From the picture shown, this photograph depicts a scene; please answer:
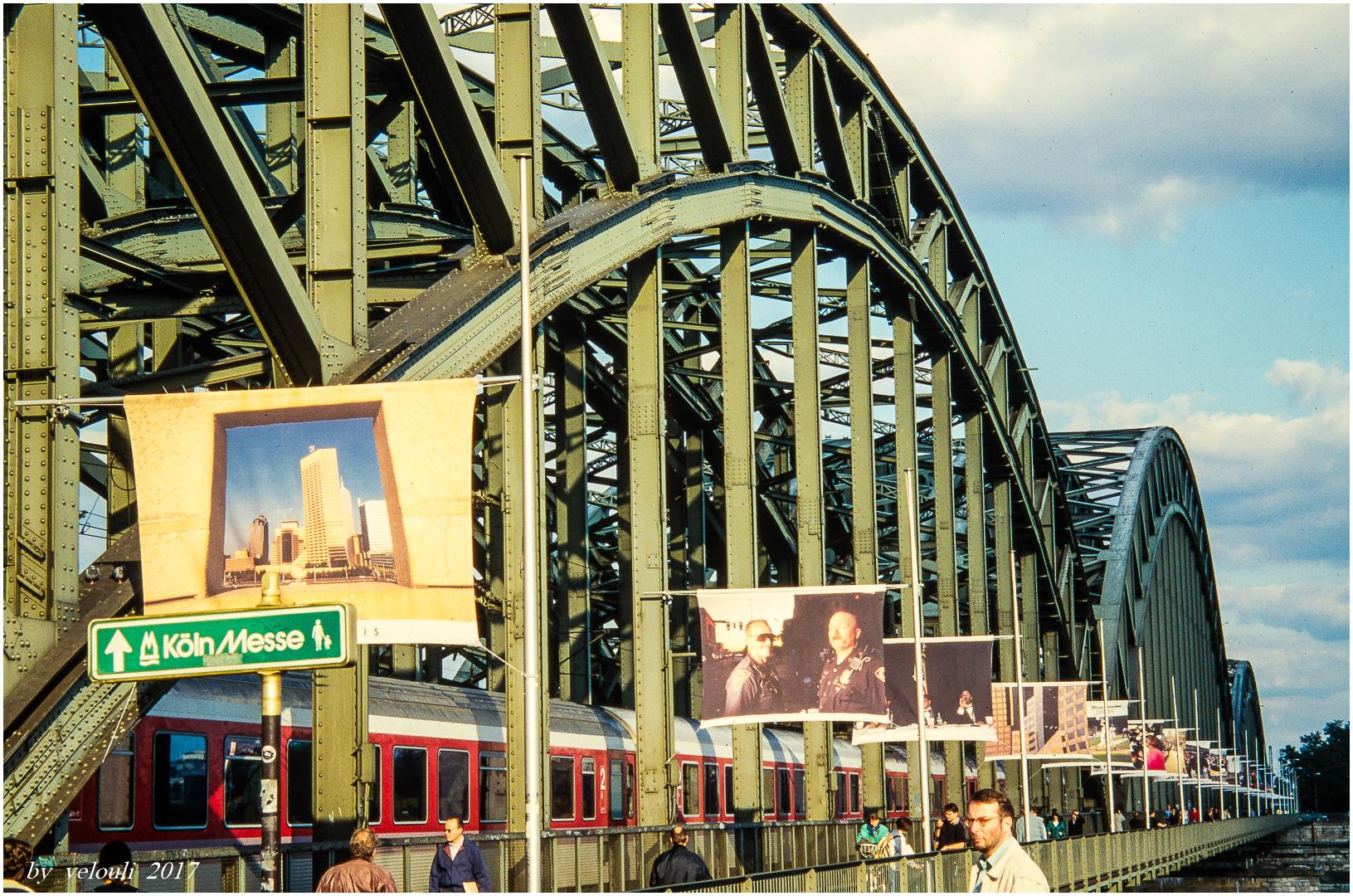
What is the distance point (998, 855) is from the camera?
8.74 metres

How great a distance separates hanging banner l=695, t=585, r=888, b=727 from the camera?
21266 mm

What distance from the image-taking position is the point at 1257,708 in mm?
188625

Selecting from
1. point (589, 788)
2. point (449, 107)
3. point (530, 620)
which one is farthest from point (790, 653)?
point (449, 107)

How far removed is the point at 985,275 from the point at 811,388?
18879 millimetres

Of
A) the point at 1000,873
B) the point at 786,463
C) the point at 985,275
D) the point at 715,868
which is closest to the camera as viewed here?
the point at 1000,873

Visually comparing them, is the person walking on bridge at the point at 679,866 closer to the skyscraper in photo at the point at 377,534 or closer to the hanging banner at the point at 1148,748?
the skyscraper in photo at the point at 377,534

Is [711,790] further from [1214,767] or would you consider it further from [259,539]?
[1214,767]

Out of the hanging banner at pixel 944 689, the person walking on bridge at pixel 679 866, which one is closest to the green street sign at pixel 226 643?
the person walking on bridge at pixel 679 866

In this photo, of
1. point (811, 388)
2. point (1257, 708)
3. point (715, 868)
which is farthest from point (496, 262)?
point (1257, 708)

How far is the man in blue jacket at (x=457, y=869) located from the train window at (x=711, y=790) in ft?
54.3

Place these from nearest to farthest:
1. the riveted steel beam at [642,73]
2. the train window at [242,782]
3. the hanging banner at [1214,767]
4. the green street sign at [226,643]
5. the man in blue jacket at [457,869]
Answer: the green street sign at [226,643]
the man in blue jacket at [457,869]
the train window at [242,782]
the riveted steel beam at [642,73]
the hanging banner at [1214,767]

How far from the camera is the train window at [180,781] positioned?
1741 centimetres

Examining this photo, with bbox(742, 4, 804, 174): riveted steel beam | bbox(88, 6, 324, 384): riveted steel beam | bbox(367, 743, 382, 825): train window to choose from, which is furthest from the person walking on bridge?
bbox(742, 4, 804, 174): riveted steel beam

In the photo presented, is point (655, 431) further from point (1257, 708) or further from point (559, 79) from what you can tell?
point (1257, 708)
